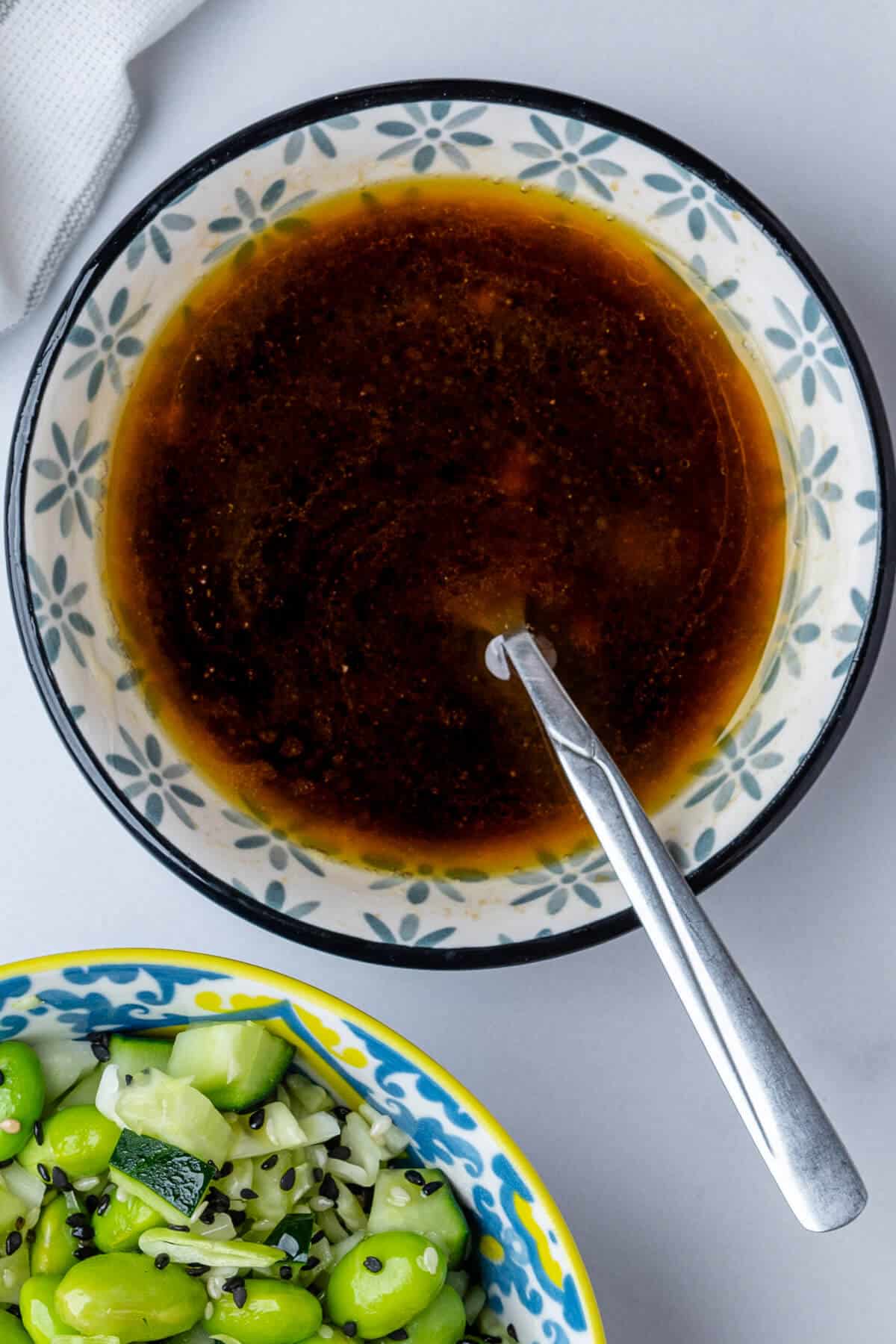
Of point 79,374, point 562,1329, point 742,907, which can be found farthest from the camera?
point 742,907

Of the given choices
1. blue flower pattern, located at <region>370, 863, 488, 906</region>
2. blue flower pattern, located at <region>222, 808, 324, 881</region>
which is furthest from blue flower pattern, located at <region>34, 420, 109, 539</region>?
blue flower pattern, located at <region>370, 863, 488, 906</region>

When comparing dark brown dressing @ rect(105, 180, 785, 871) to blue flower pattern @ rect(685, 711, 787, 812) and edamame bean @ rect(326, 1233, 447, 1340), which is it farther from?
edamame bean @ rect(326, 1233, 447, 1340)

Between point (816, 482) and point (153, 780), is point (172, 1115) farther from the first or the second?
point (816, 482)

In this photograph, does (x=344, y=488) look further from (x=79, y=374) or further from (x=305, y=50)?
(x=305, y=50)

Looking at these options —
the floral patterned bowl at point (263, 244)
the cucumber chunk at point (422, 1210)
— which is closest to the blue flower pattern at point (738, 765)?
the floral patterned bowl at point (263, 244)

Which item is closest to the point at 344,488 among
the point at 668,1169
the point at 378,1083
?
the point at 378,1083

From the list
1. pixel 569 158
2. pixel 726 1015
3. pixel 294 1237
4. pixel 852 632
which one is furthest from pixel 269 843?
pixel 569 158
